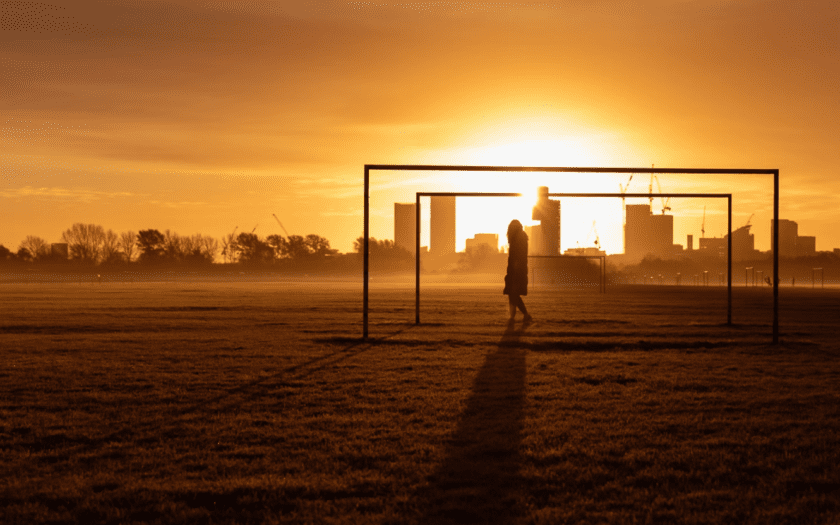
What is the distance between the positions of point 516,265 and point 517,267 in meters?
0.05

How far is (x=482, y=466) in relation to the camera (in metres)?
4.30

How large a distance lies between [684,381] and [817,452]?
2823 mm

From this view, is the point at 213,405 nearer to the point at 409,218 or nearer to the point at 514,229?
the point at 514,229

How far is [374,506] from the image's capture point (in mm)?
3654

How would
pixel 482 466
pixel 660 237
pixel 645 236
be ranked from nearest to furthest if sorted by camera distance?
pixel 482 466 < pixel 660 237 < pixel 645 236

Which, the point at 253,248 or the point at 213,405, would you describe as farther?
the point at 253,248

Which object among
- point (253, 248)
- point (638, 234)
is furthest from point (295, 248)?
point (638, 234)

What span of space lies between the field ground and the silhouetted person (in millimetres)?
3820

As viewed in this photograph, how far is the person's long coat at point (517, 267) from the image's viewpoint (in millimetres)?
14500

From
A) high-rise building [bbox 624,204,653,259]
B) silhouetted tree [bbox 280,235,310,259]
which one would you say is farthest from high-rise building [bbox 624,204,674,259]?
silhouetted tree [bbox 280,235,310,259]

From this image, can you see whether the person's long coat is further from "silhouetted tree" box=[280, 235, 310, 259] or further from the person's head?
"silhouetted tree" box=[280, 235, 310, 259]

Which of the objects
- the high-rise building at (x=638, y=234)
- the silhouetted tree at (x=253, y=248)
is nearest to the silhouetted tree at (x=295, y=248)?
the silhouetted tree at (x=253, y=248)

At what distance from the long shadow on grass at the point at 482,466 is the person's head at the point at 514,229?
7972 mm

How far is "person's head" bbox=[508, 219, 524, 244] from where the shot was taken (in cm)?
1486
